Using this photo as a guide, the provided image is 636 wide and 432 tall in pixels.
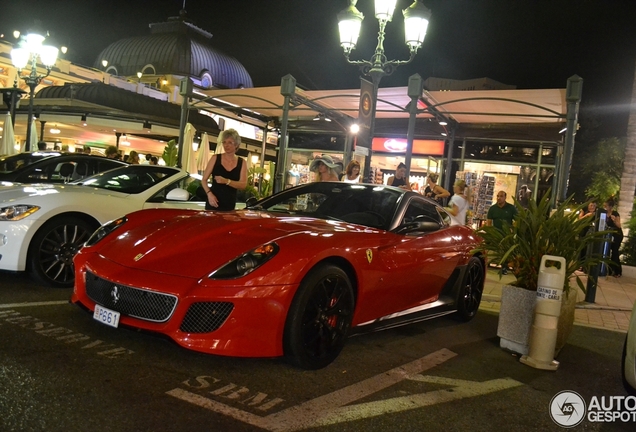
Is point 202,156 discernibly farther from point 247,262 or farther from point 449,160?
point 247,262

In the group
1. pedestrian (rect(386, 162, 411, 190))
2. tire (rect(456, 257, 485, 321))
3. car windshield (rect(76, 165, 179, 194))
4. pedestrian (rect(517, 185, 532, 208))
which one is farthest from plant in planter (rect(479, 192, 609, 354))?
pedestrian (rect(517, 185, 532, 208))

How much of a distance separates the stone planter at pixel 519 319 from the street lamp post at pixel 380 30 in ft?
17.6

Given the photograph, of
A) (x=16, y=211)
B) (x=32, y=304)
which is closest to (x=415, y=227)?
(x=32, y=304)

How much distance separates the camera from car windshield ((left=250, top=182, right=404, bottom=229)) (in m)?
4.75

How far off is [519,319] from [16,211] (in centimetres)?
473

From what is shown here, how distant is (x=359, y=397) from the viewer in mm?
3355

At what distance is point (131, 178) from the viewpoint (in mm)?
6617

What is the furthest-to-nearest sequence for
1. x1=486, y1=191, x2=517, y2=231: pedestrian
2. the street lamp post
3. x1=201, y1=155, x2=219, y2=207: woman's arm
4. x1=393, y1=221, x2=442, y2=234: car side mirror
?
x1=486, y1=191, x2=517, y2=231: pedestrian < the street lamp post < x1=201, y1=155, x2=219, y2=207: woman's arm < x1=393, y1=221, x2=442, y2=234: car side mirror

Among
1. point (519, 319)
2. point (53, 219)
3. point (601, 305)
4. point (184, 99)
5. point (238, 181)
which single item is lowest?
point (601, 305)

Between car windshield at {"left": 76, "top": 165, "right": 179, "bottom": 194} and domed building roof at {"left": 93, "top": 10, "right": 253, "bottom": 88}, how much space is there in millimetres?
62578

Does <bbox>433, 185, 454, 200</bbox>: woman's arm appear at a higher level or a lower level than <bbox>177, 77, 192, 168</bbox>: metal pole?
lower

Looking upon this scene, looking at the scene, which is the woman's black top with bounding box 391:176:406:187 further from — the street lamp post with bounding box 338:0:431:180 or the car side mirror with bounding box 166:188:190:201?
the car side mirror with bounding box 166:188:190:201

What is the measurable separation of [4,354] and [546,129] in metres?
15.7

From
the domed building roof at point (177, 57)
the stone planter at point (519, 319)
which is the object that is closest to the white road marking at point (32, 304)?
the stone planter at point (519, 319)
